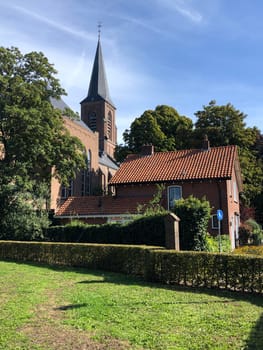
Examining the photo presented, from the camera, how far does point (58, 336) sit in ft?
21.1

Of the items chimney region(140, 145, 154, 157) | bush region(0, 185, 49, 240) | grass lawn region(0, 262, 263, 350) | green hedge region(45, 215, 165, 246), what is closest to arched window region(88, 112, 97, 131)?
chimney region(140, 145, 154, 157)

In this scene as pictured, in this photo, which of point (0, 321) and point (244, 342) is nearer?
point (244, 342)

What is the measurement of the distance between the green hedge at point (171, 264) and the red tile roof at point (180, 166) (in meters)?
11.6

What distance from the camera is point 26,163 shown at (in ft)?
79.2

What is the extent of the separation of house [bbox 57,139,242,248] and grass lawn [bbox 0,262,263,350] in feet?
44.7

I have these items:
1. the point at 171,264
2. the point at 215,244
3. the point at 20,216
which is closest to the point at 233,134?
the point at 215,244

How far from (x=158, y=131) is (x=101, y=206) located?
15.8 m

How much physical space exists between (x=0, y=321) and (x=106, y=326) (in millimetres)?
2174

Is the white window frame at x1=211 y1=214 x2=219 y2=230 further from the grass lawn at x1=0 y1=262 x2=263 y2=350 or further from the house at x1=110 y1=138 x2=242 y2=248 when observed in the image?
the grass lawn at x1=0 y1=262 x2=263 y2=350

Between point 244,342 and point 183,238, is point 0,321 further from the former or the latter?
point 183,238

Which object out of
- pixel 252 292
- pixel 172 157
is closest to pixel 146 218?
pixel 252 292

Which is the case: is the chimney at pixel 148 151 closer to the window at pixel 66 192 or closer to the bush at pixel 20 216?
the bush at pixel 20 216

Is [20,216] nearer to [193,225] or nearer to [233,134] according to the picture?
[193,225]

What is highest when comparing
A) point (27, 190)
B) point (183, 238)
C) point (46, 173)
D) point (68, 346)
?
point (46, 173)
